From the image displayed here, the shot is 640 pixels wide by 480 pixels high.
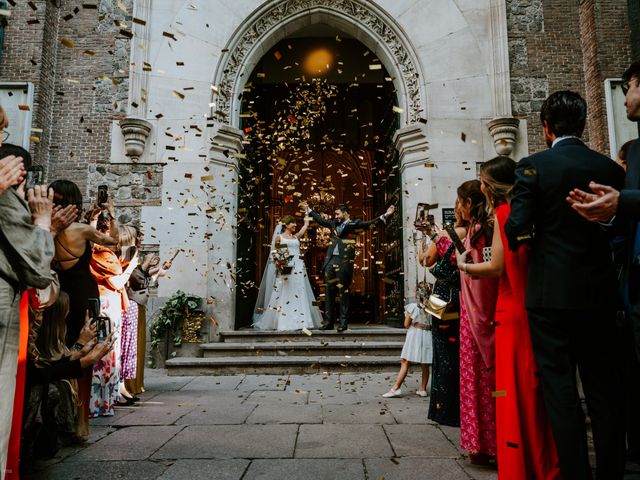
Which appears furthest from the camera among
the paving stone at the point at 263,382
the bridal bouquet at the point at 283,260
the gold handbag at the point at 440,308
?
the bridal bouquet at the point at 283,260

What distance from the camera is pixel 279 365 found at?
6.93m

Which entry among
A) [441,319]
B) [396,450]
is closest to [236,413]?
[396,450]

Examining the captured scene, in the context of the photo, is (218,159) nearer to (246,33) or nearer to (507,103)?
(246,33)

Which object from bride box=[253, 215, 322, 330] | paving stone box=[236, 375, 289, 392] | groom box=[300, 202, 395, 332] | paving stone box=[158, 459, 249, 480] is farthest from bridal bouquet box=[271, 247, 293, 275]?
paving stone box=[158, 459, 249, 480]

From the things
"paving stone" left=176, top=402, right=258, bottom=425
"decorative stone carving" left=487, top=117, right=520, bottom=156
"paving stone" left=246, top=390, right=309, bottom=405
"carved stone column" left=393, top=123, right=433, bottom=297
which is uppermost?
"decorative stone carving" left=487, top=117, right=520, bottom=156

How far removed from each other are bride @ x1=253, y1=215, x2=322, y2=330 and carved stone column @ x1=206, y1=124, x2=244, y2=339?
880 mm

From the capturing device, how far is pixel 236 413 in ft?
14.7

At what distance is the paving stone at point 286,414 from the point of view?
13.7 feet

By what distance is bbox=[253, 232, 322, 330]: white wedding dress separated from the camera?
8992 millimetres

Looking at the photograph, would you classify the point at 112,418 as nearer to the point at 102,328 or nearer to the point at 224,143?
the point at 102,328

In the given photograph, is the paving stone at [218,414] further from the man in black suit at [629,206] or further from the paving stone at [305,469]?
the man in black suit at [629,206]

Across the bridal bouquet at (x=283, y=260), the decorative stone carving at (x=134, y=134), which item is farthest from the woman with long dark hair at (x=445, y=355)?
the decorative stone carving at (x=134, y=134)

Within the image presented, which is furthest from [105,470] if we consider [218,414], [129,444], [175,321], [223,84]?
[223,84]

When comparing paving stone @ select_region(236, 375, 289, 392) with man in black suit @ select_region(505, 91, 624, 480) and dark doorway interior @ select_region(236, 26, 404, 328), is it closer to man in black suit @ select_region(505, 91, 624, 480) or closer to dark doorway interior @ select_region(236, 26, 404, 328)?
dark doorway interior @ select_region(236, 26, 404, 328)
